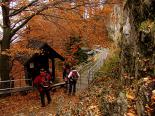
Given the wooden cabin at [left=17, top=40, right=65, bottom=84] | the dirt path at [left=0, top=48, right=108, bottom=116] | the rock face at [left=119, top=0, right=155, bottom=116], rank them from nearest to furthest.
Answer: the rock face at [left=119, top=0, right=155, bottom=116]
the dirt path at [left=0, top=48, right=108, bottom=116]
the wooden cabin at [left=17, top=40, right=65, bottom=84]

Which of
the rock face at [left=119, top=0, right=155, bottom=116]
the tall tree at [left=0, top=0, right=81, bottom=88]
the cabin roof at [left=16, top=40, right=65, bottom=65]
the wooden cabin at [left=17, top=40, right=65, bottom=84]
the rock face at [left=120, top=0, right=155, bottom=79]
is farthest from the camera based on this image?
the wooden cabin at [left=17, top=40, right=65, bottom=84]

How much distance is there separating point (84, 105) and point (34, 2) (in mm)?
8953

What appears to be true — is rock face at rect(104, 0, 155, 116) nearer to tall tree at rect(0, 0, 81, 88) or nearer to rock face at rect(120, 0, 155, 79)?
rock face at rect(120, 0, 155, 79)

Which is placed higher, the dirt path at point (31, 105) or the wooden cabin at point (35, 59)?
the wooden cabin at point (35, 59)

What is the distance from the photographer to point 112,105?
10336 mm

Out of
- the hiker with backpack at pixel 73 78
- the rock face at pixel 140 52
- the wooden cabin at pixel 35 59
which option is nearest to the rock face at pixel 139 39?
the rock face at pixel 140 52

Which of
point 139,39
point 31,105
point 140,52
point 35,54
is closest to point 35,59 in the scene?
point 35,54

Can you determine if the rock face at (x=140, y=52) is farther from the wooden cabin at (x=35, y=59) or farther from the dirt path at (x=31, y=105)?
the wooden cabin at (x=35, y=59)

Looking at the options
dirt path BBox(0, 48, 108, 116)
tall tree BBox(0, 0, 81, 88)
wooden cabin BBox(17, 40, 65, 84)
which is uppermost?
tall tree BBox(0, 0, 81, 88)

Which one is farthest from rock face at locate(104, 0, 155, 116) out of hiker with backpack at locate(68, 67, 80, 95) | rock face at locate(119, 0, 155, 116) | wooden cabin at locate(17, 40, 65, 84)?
wooden cabin at locate(17, 40, 65, 84)

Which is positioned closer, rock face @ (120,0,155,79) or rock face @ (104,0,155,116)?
rock face @ (104,0,155,116)

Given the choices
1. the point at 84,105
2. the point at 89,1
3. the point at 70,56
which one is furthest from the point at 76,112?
the point at 70,56

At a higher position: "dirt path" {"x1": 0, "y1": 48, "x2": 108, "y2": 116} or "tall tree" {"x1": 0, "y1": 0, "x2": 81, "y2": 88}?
"tall tree" {"x1": 0, "y1": 0, "x2": 81, "y2": 88}

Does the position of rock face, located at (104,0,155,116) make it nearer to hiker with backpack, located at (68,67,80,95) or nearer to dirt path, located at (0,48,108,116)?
dirt path, located at (0,48,108,116)
